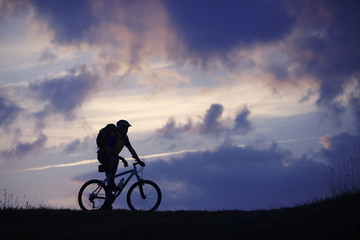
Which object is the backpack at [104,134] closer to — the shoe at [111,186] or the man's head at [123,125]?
the man's head at [123,125]

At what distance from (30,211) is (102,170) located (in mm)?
2768

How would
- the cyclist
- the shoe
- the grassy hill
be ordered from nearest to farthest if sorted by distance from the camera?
the grassy hill < the cyclist < the shoe

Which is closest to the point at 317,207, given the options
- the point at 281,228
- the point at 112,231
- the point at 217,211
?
the point at 281,228

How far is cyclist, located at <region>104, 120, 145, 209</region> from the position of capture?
14.4m

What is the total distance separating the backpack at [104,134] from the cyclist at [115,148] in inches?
5.6

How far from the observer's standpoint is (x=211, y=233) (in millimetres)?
9820

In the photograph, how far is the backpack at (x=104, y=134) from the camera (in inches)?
571

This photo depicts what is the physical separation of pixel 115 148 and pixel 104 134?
63 centimetres

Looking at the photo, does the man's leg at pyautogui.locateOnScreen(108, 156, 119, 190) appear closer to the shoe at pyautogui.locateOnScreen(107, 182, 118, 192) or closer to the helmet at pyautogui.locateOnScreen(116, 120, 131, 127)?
the shoe at pyautogui.locateOnScreen(107, 182, 118, 192)

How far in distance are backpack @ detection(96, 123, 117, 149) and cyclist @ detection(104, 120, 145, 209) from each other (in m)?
0.14

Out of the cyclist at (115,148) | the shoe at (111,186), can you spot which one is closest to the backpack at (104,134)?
the cyclist at (115,148)

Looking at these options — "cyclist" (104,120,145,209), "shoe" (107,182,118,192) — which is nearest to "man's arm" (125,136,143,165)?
"cyclist" (104,120,145,209)

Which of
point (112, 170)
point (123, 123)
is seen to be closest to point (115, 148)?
point (112, 170)

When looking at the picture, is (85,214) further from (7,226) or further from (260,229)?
(260,229)
